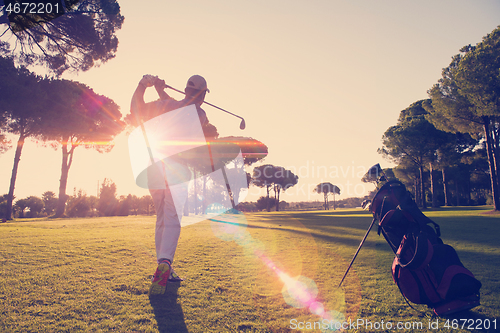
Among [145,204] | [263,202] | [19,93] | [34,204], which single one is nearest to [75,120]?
[19,93]

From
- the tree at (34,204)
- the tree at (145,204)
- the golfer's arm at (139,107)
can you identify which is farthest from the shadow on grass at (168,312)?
the tree at (34,204)

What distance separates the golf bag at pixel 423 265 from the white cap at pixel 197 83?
293 cm

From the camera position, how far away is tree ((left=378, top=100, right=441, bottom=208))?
3197 centimetres

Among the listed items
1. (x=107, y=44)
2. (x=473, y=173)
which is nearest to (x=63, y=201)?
(x=107, y=44)

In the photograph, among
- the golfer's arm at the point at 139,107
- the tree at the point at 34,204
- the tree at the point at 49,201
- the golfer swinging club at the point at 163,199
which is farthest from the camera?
the tree at the point at 49,201

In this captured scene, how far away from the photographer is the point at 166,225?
10.0ft

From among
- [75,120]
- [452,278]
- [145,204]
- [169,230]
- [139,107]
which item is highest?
[75,120]

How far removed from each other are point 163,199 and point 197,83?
179 centimetres

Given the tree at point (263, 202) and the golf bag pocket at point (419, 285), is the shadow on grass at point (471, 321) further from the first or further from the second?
the tree at point (263, 202)

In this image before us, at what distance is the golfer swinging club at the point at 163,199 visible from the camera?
2663 millimetres

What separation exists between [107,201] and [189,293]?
4067 cm

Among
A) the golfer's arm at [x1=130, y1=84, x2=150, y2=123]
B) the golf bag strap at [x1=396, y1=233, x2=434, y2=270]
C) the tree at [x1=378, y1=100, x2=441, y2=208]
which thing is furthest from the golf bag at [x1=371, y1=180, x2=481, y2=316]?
the tree at [x1=378, y1=100, x2=441, y2=208]

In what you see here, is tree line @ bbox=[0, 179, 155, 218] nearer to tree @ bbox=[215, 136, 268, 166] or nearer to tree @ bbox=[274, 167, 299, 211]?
tree @ bbox=[215, 136, 268, 166]

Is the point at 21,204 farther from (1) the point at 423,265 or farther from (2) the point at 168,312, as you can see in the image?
(1) the point at 423,265
